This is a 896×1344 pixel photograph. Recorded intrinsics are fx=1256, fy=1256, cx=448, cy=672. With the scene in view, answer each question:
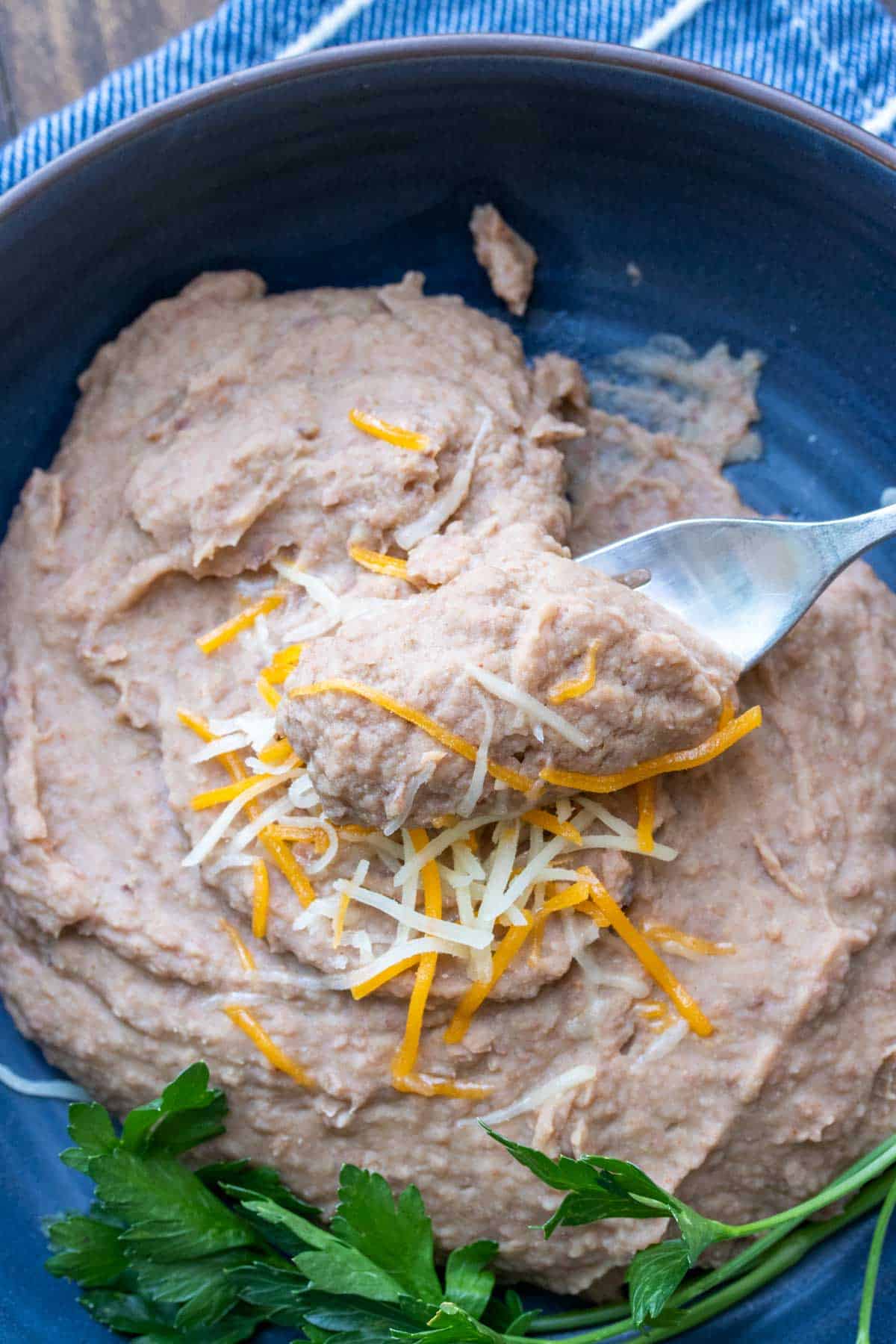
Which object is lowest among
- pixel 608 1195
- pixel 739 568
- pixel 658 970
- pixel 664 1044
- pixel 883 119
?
pixel 608 1195

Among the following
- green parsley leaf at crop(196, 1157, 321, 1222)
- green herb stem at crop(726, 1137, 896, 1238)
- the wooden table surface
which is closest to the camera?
green herb stem at crop(726, 1137, 896, 1238)

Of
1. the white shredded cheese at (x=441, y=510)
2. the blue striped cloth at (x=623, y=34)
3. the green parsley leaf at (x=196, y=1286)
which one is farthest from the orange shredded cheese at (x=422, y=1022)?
the blue striped cloth at (x=623, y=34)

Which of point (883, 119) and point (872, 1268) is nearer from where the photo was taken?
point (872, 1268)

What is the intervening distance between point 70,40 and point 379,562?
1856 millimetres

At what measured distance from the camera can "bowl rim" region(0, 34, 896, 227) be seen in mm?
2715

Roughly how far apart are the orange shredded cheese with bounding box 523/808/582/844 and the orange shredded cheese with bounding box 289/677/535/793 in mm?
161

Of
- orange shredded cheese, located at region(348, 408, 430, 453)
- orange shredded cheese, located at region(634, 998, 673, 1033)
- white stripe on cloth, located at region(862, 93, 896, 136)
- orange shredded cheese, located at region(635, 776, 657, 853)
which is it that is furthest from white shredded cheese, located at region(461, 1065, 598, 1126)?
white stripe on cloth, located at region(862, 93, 896, 136)

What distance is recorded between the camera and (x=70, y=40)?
336 centimetres

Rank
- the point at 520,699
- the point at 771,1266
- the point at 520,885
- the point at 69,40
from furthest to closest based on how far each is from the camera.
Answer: the point at 69,40, the point at 771,1266, the point at 520,885, the point at 520,699

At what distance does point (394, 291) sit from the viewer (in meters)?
3.02

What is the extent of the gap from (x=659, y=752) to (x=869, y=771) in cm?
59

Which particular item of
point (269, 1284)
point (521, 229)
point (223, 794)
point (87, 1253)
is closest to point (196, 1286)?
point (269, 1284)

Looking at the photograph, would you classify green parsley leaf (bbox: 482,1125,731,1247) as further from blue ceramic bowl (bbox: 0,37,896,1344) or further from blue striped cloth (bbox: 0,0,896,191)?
blue striped cloth (bbox: 0,0,896,191)

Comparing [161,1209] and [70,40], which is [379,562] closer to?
[161,1209]
